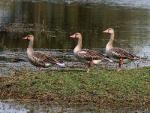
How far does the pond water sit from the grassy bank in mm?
518

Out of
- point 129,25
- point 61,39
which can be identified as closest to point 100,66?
point 61,39

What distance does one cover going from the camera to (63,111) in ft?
46.6

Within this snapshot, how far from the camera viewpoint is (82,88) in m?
15.6

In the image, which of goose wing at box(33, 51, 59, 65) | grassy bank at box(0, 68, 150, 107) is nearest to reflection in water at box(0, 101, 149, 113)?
grassy bank at box(0, 68, 150, 107)

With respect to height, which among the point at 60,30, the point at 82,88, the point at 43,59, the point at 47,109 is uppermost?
the point at 43,59

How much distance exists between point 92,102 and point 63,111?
1.04 metres

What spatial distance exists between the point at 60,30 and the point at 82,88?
705 inches

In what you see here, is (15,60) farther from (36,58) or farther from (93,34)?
(93,34)

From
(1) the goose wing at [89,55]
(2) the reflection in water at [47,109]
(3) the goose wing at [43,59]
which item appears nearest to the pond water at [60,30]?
(2) the reflection in water at [47,109]

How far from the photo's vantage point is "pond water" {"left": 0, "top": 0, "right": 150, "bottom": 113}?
20.6 metres

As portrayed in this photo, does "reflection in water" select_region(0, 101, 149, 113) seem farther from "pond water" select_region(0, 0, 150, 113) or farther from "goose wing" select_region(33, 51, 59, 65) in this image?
"goose wing" select_region(33, 51, 59, 65)

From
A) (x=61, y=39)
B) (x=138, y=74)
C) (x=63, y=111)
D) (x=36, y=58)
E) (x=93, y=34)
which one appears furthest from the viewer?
(x=93, y=34)

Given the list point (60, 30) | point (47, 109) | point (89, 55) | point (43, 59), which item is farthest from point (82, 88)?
point (60, 30)

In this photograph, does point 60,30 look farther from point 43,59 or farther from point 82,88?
point 82,88
